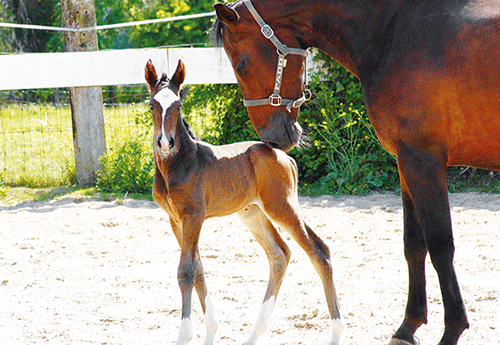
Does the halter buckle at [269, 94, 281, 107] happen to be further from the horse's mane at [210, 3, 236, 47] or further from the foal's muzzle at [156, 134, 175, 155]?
the foal's muzzle at [156, 134, 175, 155]

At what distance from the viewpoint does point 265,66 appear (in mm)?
3049

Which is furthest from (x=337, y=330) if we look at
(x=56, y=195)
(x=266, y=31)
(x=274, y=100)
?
(x=56, y=195)

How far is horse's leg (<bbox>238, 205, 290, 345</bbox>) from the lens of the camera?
11.2 ft

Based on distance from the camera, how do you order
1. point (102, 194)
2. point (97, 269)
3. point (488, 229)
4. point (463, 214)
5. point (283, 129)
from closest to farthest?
point (283, 129), point (97, 269), point (488, 229), point (463, 214), point (102, 194)

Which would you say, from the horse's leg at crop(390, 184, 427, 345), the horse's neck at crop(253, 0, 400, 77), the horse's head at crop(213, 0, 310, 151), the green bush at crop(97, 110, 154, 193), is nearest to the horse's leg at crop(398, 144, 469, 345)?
the horse's leg at crop(390, 184, 427, 345)

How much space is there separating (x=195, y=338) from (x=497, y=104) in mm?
2205

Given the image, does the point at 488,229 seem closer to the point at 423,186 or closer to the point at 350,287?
the point at 350,287

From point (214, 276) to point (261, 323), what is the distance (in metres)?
1.28

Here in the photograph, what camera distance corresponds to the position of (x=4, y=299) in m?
4.23

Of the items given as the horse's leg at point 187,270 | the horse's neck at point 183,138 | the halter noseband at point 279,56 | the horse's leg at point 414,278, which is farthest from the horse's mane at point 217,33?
the horse's leg at point 414,278

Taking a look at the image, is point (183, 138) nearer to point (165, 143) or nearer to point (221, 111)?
point (165, 143)

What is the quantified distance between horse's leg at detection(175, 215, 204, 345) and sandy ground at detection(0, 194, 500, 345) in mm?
418

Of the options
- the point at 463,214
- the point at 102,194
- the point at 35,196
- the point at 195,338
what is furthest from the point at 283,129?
the point at 35,196

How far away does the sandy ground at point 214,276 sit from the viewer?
364cm
